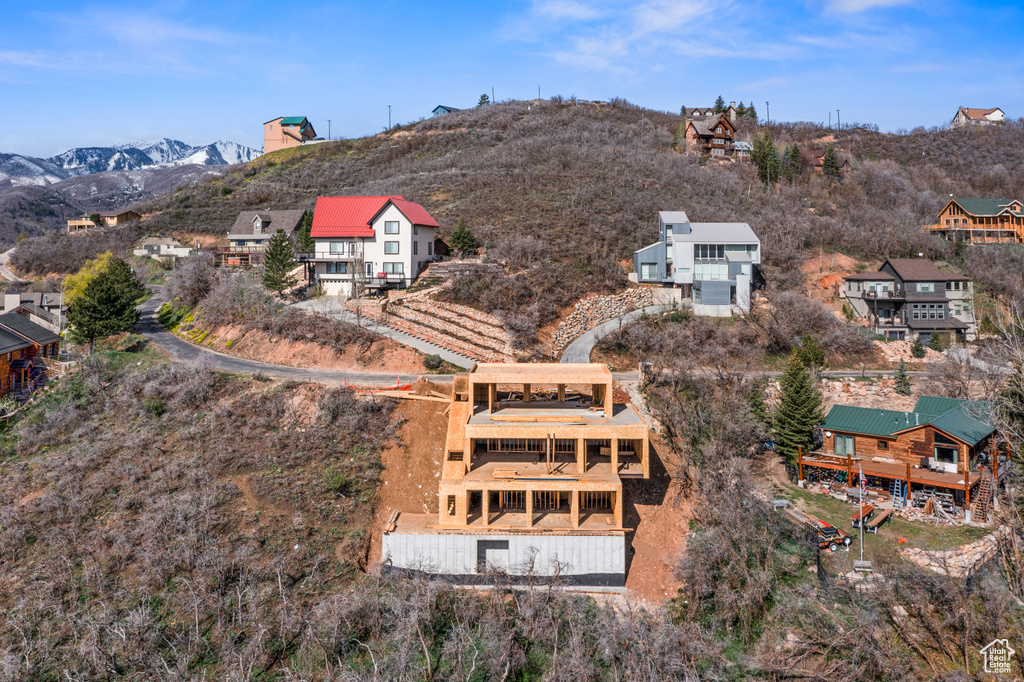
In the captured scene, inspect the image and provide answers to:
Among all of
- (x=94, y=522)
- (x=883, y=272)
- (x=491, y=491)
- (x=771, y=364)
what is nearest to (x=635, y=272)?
(x=771, y=364)

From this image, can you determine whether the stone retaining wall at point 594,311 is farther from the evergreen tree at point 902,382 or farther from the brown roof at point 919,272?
the brown roof at point 919,272

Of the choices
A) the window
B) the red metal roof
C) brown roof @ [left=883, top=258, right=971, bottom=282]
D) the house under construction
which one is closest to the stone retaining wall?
the house under construction

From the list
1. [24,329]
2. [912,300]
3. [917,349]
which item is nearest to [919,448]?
[917,349]

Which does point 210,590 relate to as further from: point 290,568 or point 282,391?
point 282,391

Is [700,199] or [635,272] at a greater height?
[700,199]

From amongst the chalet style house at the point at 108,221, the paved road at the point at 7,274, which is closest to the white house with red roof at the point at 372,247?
the paved road at the point at 7,274

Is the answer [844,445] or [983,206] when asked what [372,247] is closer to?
[844,445]
